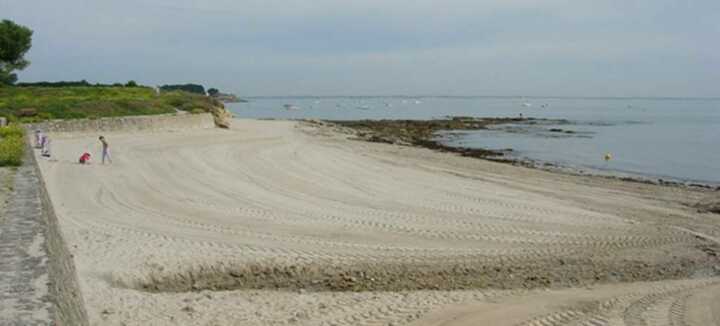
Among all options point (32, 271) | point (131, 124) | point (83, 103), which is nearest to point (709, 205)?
point (32, 271)

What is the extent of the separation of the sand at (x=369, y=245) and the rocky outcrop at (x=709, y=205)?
559mm

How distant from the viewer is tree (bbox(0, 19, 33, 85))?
191ft

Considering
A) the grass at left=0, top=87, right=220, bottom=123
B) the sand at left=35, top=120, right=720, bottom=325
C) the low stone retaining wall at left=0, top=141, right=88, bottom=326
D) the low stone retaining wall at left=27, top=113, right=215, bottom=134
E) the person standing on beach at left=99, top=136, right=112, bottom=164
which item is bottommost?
the sand at left=35, top=120, right=720, bottom=325

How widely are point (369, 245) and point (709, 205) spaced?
13089mm

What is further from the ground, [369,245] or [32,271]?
[32,271]

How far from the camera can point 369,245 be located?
43.4 ft

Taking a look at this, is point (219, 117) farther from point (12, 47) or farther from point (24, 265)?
point (24, 265)

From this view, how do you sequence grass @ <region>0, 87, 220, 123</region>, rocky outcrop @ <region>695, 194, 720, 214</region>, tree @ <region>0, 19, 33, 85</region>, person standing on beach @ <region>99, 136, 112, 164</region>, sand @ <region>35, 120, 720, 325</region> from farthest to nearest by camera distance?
tree @ <region>0, 19, 33, 85</region>, grass @ <region>0, 87, 220, 123</region>, person standing on beach @ <region>99, 136, 112, 164</region>, rocky outcrop @ <region>695, 194, 720, 214</region>, sand @ <region>35, 120, 720, 325</region>

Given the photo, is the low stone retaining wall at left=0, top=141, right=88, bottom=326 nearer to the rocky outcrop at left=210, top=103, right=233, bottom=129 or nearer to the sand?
the sand

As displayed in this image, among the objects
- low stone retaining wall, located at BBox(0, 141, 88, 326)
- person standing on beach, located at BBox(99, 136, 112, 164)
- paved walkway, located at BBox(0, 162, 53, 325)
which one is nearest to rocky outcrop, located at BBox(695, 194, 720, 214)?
paved walkway, located at BBox(0, 162, 53, 325)

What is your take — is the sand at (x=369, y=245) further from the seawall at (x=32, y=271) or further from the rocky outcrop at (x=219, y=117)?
the rocky outcrop at (x=219, y=117)

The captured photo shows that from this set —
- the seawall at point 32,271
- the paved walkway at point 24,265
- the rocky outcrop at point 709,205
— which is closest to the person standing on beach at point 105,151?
the seawall at point 32,271

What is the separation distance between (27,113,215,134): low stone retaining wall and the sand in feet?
32.0

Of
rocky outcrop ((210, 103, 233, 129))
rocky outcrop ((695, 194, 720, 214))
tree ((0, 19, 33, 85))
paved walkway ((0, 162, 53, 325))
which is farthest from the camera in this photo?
tree ((0, 19, 33, 85))
